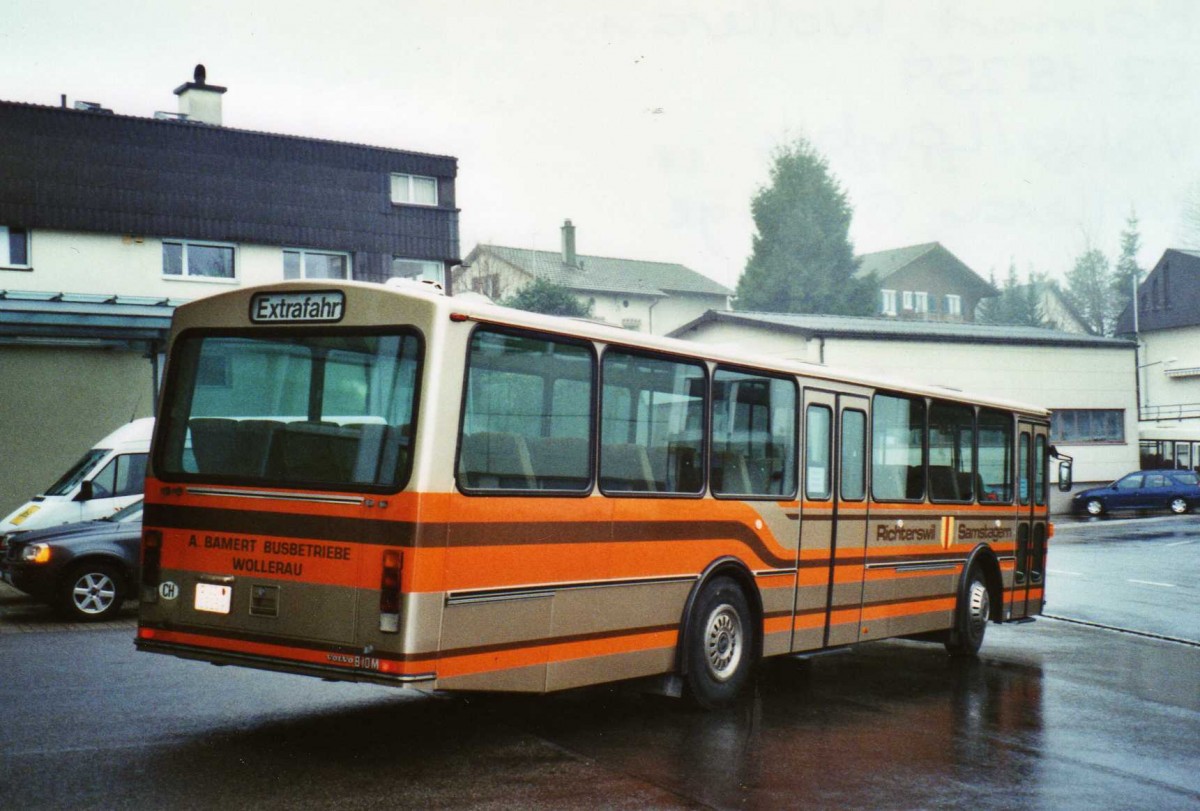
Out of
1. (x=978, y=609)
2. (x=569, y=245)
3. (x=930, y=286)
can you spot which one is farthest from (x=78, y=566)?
(x=930, y=286)

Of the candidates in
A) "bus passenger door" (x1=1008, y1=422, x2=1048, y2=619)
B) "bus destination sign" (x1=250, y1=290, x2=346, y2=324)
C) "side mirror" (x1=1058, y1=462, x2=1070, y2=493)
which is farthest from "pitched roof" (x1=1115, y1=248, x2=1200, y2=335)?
"bus destination sign" (x1=250, y1=290, x2=346, y2=324)

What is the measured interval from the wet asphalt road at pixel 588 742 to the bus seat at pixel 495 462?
5.30 feet

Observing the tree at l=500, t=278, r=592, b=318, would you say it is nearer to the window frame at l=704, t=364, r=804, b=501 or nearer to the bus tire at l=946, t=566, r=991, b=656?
the bus tire at l=946, t=566, r=991, b=656

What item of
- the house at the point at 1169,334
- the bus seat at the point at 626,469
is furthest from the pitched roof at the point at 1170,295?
the bus seat at the point at 626,469

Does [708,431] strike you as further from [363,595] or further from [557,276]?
[557,276]

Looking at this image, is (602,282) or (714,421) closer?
(714,421)

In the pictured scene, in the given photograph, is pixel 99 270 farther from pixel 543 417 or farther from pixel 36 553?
pixel 543 417

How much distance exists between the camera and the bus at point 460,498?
730 centimetres

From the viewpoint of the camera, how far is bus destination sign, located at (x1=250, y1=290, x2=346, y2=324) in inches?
306

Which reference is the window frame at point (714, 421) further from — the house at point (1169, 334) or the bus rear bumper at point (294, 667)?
the house at point (1169, 334)

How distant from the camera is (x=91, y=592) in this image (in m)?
14.9

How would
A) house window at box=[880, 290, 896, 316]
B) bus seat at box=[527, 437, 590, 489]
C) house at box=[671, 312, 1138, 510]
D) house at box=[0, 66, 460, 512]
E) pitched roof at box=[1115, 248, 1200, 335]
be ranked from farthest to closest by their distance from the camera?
house window at box=[880, 290, 896, 316] → pitched roof at box=[1115, 248, 1200, 335] → house at box=[671, 312, 1138, 510] → house at box=[0, 66, 460, 512] → bus seat at box=[527, 437, 590, 489]

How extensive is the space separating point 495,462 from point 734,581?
2.88m

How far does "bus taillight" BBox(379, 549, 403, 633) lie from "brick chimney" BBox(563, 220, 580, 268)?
217 ft
